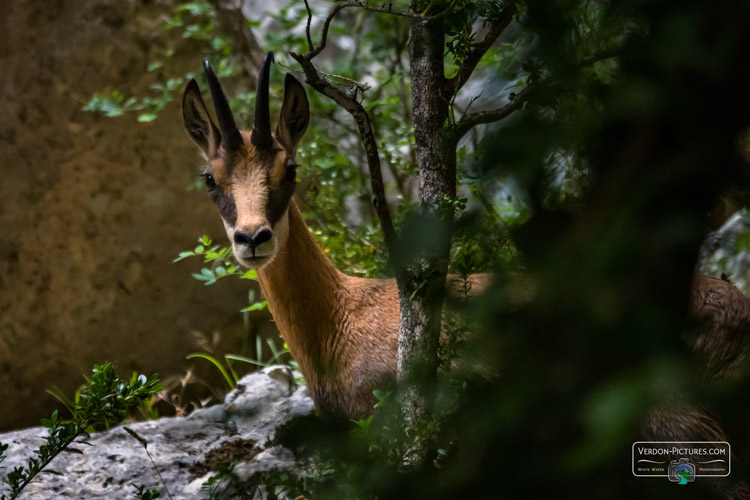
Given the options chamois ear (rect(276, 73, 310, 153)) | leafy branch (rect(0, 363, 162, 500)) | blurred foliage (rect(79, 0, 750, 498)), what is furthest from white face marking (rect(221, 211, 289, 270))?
blurred foliage (rect(79, 0, 750, 498))

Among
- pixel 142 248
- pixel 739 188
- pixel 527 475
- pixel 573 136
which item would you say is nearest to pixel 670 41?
pixel 573 136

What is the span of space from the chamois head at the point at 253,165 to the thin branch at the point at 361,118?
0.71 metres

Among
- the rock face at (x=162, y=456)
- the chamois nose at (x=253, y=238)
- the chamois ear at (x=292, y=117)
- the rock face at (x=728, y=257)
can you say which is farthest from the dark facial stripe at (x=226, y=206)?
the rock face at (x=728, y=257)

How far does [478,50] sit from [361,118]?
475mm

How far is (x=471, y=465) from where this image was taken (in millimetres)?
868

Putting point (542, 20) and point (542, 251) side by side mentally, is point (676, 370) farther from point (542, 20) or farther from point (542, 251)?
point (542, 20)

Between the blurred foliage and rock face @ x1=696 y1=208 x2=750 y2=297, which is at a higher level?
the blurred foliage

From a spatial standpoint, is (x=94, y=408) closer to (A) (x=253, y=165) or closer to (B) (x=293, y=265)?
(B) (x=293, y=265)

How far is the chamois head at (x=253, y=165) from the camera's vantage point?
3057mm

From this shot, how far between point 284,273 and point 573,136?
272cm

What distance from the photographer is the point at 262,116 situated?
10.8 ft

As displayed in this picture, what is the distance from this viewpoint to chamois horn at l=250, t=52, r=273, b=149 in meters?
3.18

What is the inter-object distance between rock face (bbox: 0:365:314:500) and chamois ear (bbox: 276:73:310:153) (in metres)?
1.32

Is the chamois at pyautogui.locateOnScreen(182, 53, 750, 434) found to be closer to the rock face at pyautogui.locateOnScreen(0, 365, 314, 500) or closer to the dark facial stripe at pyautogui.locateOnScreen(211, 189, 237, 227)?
the dark facial stripe at pyautogui.locateOnScreen(211, 189, 237, 227)
